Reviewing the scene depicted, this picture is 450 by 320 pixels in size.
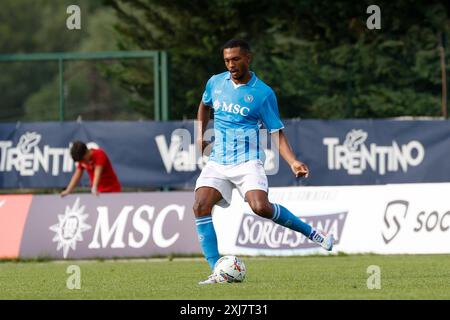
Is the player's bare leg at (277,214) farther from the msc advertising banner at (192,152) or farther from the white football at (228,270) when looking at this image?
the msc advertising banner at (192,152)

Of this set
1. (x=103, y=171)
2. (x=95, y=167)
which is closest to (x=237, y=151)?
(x=95, y=167)

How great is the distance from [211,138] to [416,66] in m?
6.27

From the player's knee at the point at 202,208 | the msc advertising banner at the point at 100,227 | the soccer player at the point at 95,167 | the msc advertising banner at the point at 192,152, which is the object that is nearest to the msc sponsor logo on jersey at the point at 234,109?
the player's knee at the point at 202,208

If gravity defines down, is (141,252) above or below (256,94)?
below

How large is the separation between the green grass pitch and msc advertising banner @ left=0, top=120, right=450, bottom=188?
221 inches

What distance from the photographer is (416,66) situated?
2697cm

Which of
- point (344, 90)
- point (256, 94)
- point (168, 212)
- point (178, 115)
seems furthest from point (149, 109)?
point (256, 94)

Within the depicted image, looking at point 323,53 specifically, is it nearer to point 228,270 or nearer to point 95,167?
point 95,167

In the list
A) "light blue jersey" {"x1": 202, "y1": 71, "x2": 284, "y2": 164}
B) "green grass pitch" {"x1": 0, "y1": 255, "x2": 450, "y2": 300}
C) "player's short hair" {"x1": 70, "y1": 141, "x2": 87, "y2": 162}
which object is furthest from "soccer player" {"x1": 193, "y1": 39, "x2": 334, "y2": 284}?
"player's short hair" {"x1": 70, "y1": 141, "x2": 87, "y2": 162}

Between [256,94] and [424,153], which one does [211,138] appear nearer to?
[424,153]

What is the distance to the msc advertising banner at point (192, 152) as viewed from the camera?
23781mm

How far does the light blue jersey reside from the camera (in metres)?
12.6

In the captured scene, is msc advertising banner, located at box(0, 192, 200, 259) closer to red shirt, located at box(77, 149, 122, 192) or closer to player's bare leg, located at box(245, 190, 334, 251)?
red shirt, located at box(77, 149, 122, 192)

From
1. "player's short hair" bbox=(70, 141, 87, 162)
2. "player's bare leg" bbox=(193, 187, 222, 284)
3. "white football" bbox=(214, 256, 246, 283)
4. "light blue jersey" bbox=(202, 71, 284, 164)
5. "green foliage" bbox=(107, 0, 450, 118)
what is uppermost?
"green foliage" bbox=(107, 0, 450, 118)
